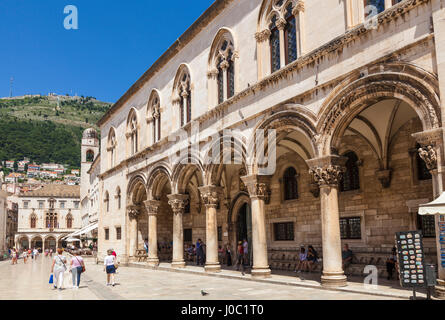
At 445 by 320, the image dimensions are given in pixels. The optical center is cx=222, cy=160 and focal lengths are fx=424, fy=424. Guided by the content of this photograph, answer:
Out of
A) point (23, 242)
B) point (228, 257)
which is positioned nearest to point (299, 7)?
point (228, 257)

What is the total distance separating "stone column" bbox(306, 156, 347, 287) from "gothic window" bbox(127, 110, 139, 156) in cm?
1627

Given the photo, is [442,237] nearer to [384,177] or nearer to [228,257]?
[384,177]

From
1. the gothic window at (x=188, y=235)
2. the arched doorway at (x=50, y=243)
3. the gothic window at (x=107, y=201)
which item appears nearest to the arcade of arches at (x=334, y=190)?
the gothic window at (x=188, y=235)

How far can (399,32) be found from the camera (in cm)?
1009

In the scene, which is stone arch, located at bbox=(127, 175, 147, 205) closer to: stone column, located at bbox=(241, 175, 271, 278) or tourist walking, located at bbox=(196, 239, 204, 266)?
tourist walking, located at bbox=(196, 239, 204, 266)

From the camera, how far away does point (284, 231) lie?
60.3 ft

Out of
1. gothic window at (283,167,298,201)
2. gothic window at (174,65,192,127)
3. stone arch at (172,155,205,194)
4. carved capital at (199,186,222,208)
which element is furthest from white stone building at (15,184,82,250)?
gothic window at (283,167,298,201)

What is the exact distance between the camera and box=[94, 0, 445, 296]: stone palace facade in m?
10.1

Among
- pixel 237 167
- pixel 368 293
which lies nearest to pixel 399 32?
pixel 368 293

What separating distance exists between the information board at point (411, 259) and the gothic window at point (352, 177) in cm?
619

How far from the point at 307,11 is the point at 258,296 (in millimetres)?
8521

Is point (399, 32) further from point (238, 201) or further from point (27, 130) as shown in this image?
point (27, 130)

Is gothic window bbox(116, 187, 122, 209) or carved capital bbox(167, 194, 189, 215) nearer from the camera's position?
carved capital bbox(167, 194, 189, 215)

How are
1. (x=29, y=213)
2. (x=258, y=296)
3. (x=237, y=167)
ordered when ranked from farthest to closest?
(x=29, y=213)
(x=237, y=167)
(x=258, y=296)
